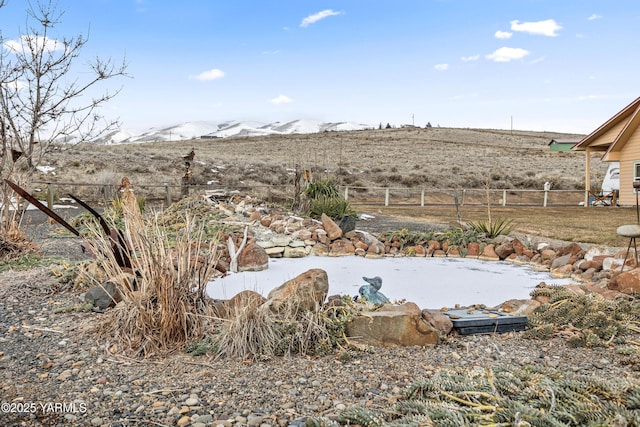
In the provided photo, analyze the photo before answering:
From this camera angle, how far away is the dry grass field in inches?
471

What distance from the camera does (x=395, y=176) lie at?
2419 centimetres

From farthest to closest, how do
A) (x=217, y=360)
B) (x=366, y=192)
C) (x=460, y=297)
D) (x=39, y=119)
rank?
(x=366, y=192), (x=39, y=119), (x=460, y=297), (x=217, y=360)

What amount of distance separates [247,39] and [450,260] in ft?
30.2

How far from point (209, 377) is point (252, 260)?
3.23 m

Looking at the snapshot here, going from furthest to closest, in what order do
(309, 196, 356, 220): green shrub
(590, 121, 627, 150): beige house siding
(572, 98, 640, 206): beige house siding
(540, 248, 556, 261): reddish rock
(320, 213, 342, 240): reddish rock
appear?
1. (590, 121, 627, 150): beige house siding
2. (572, 98, 640, 206): beige house siding
3. (309, 196, 356, 220): green shrub
4. (320, 213, 342, 240): reddish rock
5. (540, 248, 556, 261): reddish rock

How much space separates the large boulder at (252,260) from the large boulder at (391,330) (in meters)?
2.73

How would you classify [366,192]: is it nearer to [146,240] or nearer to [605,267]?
[605,267]

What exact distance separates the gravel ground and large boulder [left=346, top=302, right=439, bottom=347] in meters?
0.09

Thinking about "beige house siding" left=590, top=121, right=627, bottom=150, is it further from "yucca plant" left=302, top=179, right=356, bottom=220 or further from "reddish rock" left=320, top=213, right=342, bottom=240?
"reddish rock" left=320, top=213, right=342, bottom=240

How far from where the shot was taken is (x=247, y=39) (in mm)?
13094

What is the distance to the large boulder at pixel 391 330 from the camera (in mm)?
3033

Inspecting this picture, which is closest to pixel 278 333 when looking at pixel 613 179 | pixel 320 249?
pixel 320 249

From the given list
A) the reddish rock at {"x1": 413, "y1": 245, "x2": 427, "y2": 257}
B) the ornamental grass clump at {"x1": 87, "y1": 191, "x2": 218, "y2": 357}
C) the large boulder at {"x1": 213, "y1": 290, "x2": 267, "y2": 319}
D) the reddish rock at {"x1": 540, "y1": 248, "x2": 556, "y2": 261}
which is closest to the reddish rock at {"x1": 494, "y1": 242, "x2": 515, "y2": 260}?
the reddish rock at {"x1": 540, "y1": 248, "x2": 556, "y2": 261}

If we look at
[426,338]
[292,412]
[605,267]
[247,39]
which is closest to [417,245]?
[605,267]
